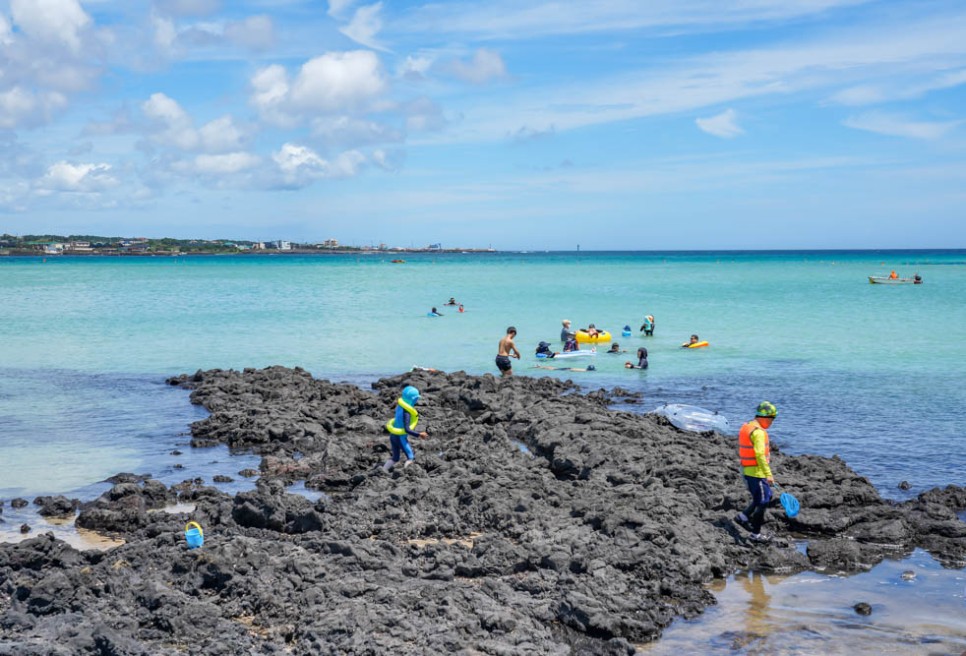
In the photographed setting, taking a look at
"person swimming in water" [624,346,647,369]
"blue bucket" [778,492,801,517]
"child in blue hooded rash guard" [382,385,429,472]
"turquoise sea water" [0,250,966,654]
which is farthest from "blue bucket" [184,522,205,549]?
"person swimming in water" [624,346,647,369]

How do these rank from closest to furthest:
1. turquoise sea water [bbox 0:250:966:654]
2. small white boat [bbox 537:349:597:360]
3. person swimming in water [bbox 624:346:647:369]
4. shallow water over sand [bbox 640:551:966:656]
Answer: shallow water over sand [bbox 640:551:966:656] < turquoise sea water [bbox 0:250:966:654] < person swimming in water [bbox 624:346:647:369] < small white boat [bbox 537:349:597:360]

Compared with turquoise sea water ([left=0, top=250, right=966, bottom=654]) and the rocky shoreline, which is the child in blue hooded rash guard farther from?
turquoise sea water ([left=0, top=250, right=966, bottom=654])

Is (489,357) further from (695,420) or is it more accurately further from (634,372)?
(695,420)

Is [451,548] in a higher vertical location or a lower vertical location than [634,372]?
higher

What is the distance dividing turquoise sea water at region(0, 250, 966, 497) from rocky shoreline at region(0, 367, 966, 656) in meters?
2.91

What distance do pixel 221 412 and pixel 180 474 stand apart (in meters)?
4.79

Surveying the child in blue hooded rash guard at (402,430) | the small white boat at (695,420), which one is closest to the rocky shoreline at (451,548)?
the child in blue hooded rash guard at (402,430)

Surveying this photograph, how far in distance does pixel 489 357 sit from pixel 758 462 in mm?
22073

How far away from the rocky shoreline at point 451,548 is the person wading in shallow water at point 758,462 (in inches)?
18.0

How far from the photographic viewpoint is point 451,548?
39.2 ft

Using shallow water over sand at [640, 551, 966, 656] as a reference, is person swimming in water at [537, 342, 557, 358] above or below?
above

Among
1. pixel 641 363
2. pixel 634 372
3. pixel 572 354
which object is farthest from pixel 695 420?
pixel 572 354

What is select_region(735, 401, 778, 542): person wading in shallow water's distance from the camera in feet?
41.4

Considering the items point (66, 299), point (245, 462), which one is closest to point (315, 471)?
point (245, 462)
